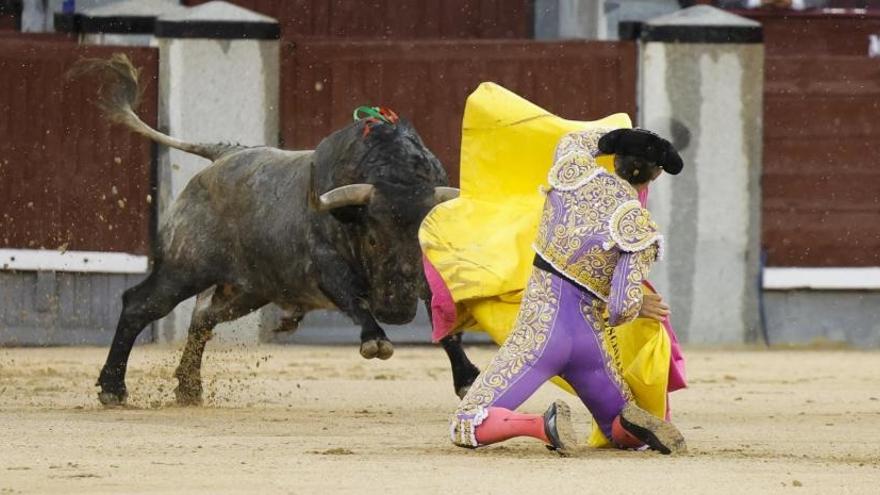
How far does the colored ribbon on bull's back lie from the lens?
5969mm

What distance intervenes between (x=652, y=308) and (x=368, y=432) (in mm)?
1237

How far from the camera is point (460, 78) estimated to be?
10805 millimetres

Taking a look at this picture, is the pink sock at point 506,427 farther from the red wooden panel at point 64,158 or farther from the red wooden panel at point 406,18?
the red wooden panel at point 406,18

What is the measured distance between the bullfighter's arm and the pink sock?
323 mm

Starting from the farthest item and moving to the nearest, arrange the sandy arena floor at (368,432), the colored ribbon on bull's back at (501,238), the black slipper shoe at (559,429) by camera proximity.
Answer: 1. the colored ribbon on bull's back at (501,238)
2. the black slipper shoe at (559,429)
3. the sandy arena floor at (368,432)

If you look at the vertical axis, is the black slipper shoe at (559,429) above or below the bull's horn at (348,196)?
below

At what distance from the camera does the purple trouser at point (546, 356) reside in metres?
5.71

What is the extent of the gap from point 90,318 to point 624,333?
5129mm

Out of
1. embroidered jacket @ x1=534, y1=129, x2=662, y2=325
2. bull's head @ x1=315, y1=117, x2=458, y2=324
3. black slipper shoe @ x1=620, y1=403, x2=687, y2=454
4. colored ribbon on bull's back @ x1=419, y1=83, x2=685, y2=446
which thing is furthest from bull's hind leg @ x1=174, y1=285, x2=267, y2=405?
black slipper shoe @ x1=620, y1=403, x2=687, y2=454

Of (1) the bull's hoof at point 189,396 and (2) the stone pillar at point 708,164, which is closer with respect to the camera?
(1) the bull's hoof at point 189,396

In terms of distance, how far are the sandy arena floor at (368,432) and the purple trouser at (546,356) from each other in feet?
0.44

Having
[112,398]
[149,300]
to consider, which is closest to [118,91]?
[149,300]

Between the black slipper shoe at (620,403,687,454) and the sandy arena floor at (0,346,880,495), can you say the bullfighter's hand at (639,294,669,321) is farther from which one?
the sandy arena floor at (0,346,880,495)

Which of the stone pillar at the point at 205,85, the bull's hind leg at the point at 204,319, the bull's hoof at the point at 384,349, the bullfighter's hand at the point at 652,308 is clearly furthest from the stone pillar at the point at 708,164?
the bullfighter's hand at the point at 652,308
